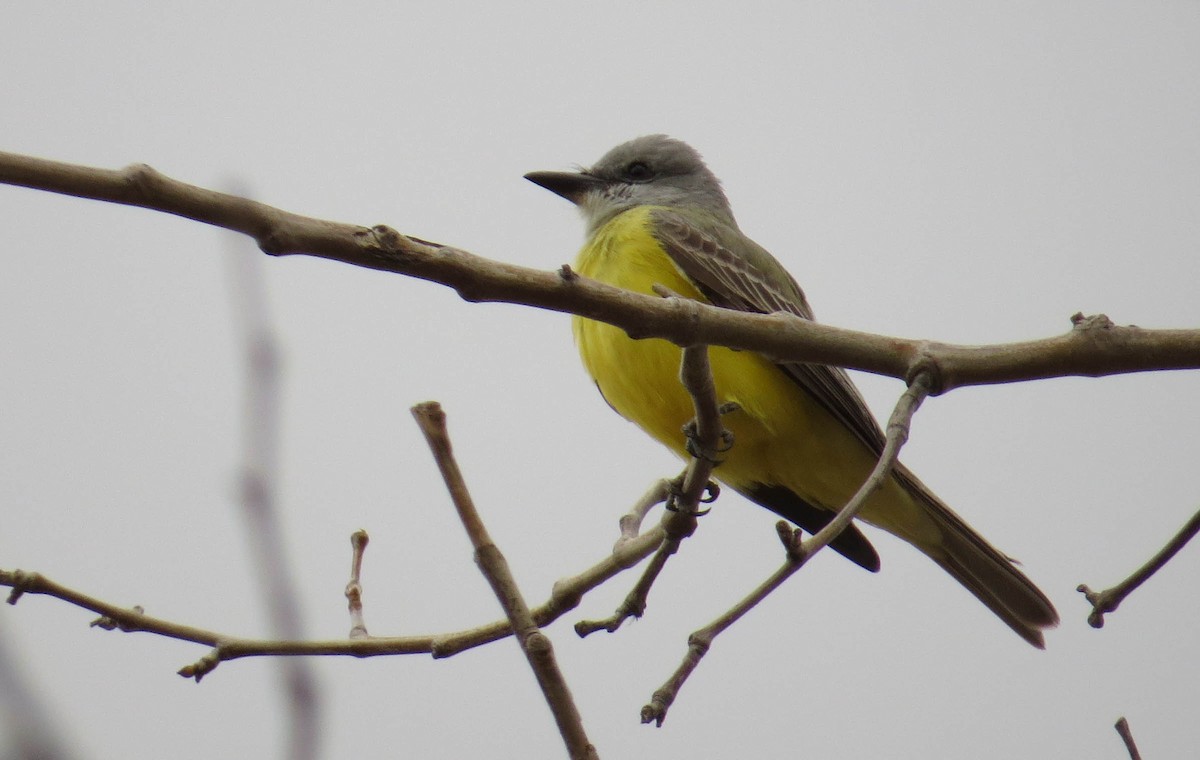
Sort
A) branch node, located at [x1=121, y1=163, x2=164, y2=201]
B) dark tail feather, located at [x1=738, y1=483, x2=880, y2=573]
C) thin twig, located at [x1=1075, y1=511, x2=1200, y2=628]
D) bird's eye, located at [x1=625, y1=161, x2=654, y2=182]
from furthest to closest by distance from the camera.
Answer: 1. bird's eye, located at [x1=625, y1=161, x2=654, y2=182]
2. dark tail feather, located at [x1=738, y1=483, x2=880, y2=573]
3. thin twig, located at [x1=1075, y1=511, x2=1200, y2=628]
4. branch node, located at [x1=121, y1=163, x2=164, y2=201]

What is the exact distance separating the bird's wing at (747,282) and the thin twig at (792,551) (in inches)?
87.2

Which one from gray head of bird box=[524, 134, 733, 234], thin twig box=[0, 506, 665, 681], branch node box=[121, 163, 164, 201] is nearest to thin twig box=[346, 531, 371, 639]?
thin twig box=[0, 506, 665, 681]

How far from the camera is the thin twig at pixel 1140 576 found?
284 centimetres

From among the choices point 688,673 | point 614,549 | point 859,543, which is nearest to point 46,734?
point 688,673

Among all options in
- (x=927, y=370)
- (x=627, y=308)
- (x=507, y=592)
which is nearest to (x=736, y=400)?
(x=927, y=370)

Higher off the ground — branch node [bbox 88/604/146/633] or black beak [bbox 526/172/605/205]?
black beak [bbox 526/172/605/205]

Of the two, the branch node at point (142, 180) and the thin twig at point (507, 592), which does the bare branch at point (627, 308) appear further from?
the thin twig at point (507, 592)

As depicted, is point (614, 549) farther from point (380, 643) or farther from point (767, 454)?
point (767, 454)

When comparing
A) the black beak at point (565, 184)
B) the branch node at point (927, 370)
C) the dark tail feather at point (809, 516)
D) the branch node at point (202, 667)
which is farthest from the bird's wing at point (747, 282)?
the branch node at point (202, 667)

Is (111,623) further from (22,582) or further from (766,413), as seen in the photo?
(766,413)

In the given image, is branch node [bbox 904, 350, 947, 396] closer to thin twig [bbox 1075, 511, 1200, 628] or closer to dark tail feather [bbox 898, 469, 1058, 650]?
thin twig [bbox 1075, 511, 1200, 628]

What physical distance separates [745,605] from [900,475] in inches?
127

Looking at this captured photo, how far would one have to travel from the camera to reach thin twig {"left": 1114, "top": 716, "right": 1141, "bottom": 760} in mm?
2463

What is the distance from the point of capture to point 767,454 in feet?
18.2
